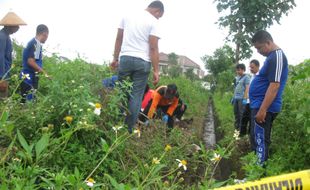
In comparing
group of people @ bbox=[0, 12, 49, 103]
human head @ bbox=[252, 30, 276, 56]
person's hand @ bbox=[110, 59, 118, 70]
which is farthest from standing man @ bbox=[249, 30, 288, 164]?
group of people @ bbox=[0, 12, 49, 103]

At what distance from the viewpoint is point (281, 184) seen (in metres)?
1.76

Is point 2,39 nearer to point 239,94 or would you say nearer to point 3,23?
Answer: point 3,23

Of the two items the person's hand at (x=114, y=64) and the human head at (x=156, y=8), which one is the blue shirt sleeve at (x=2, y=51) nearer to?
the person's hand at (x=114, y=64)

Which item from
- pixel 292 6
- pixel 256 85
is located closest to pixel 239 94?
pixel 256 85

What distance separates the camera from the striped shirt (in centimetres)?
374

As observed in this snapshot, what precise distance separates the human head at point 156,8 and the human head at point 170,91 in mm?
1513

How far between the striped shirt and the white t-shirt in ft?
3.68

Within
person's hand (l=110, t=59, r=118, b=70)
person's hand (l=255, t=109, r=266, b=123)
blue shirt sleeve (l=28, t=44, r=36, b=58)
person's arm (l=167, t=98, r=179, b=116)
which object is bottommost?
person's arm (l=167, t=98, r=179, b=116)

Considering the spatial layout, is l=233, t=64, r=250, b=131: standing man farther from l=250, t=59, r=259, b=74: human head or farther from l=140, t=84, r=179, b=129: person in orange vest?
l=140, t=84, r=179, b=129: person in orange vest

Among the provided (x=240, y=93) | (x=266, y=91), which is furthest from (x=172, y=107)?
(x=266, y=91)

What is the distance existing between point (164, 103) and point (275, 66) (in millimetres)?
2450

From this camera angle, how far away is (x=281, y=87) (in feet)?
12.7

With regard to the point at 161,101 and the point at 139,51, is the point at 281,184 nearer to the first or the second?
the point at 139,51

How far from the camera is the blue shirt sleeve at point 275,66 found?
3.73 meters
